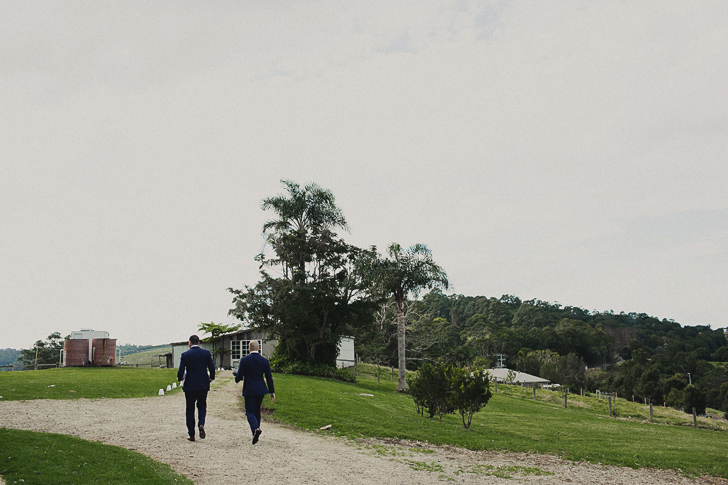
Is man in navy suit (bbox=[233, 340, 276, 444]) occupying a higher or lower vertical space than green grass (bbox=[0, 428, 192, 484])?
higher

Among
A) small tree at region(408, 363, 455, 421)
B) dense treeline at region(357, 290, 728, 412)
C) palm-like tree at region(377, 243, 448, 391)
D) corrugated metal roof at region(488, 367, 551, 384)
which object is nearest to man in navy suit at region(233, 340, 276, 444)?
small tree at region(408, 363, 455, 421)

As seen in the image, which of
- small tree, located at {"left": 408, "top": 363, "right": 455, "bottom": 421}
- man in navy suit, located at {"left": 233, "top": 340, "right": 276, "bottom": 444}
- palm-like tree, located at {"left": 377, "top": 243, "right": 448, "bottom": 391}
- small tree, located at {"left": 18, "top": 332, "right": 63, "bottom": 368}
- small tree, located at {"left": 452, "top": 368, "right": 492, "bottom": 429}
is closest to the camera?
man in navy suit, located at {"left": 233, "top": 340, "right": 276, "bottom": 444}

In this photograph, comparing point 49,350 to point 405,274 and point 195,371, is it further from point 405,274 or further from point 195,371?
point 195,371

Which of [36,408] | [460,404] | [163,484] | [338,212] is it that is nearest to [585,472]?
[460,404]

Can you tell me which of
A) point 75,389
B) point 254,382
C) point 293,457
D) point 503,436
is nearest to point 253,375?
point 254,382

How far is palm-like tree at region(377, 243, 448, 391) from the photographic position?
31.2 meters

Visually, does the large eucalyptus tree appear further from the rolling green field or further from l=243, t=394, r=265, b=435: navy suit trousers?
l=243, t=394, r=265, b=435: navy suit trousers

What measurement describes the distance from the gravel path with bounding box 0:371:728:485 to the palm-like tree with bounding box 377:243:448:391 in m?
18.0

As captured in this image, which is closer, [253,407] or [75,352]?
[253,407]

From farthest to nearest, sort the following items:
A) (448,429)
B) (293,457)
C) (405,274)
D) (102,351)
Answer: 1. (102,351)
2. (405,274)
3. (448,429)
4. (293,457)

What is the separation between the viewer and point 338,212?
3756 cm

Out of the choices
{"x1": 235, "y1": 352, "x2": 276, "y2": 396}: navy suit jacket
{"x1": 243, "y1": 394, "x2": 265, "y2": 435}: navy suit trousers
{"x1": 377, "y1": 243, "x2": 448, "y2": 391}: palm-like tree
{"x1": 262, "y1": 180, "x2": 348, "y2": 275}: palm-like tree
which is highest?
{"x1": 262, "y1": 180, "x2": 348, "y2": 275}: palm-like tree

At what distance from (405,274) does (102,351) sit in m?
22.9

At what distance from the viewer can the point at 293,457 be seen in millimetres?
9562
